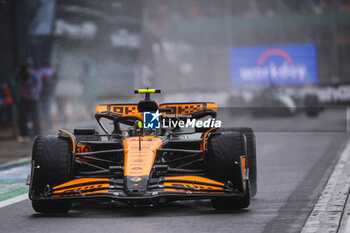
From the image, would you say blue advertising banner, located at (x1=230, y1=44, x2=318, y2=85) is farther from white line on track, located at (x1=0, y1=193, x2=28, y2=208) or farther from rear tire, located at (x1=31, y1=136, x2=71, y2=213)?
rear tire, located at (x1=31, y1=136, x2=71, y2=213)

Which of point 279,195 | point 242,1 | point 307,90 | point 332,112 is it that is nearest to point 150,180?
point 279,195

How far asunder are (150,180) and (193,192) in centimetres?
41

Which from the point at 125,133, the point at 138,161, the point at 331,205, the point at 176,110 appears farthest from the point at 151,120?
the point at 331,205

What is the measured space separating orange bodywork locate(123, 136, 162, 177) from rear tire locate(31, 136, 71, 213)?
586 mm

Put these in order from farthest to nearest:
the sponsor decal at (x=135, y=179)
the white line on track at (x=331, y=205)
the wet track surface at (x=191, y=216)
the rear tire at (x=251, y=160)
Result: 1. the rear tire at (x=251, y=160)
2. the sponsor decal at (x=135, y=179)
3. the wet track surface at (x=191, y=216)
4. the white line on track at (x=331, y=205)

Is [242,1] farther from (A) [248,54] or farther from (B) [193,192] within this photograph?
(B) [193,192]

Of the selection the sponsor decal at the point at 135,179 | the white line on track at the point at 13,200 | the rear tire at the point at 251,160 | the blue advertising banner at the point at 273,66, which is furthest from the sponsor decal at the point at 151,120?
the blue advertising banner at the point at 273,66

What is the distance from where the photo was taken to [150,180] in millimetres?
7465

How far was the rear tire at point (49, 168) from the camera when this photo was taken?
766cm

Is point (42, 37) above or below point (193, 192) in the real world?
above

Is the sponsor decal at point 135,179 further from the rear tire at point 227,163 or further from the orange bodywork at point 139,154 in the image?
the rear tire at point 227,163

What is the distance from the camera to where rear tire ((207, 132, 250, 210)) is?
7.61m

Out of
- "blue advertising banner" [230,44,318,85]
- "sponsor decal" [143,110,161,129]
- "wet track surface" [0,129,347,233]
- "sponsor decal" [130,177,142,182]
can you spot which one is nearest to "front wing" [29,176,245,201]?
"sponsor decal" [130,177,142,182]

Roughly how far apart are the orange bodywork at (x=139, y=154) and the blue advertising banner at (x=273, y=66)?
123ft
